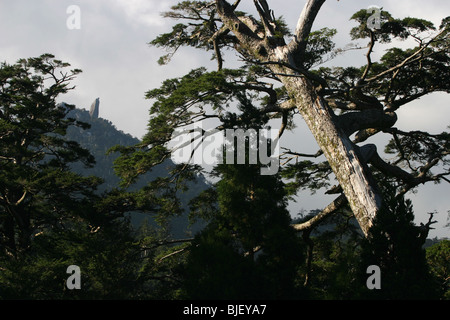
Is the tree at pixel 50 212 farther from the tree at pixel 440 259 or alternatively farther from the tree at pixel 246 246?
the tree at pixel 440 259

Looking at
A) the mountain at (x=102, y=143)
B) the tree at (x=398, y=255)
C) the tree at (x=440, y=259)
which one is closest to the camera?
the tree at (x=398, y=255)

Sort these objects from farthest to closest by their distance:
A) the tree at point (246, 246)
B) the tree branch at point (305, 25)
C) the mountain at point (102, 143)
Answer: the mountain at point (102, 143) < the tree branch at point (305, 25) < the tree at point (246, 246)

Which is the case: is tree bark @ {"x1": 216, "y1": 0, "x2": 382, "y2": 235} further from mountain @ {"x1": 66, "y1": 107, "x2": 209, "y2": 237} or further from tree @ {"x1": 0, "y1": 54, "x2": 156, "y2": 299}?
mountain @ {"x1": 66, "y1": 107, "x2": 209, "y2": 237}

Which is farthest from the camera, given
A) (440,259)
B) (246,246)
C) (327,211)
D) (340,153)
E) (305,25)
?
(440,259)

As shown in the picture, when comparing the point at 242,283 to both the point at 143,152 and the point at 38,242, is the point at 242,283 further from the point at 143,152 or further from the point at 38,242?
the point at 38,242

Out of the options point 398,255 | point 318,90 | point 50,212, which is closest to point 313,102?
point 318,90

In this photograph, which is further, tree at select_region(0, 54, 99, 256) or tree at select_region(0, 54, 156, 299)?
tree at select_region(0, 54, 99, 256)

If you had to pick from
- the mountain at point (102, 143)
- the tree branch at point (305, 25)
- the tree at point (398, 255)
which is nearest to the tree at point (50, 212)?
the tree at point (398, 255)

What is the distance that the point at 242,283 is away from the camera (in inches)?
221

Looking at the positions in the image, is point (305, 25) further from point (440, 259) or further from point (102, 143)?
point (102, 143)

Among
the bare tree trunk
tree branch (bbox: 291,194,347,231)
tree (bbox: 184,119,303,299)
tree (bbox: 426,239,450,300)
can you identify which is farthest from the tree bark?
tree (bbox: 426,239,450,300)

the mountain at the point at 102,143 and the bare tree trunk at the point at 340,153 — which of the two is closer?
the bare tree trunk at the point at 340,153

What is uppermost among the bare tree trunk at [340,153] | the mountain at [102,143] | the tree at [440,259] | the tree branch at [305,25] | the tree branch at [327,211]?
the mountain at [102,143]
